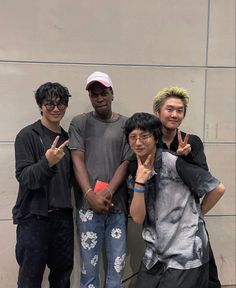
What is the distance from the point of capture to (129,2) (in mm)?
3438

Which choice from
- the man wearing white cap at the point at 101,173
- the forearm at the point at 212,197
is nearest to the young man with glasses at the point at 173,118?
the forearm at the point at 212,197

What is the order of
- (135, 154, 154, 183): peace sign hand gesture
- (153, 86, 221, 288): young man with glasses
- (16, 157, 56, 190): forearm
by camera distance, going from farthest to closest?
(153, 86, 221, 288): young man with glasses < (16, 157, 56, 190): forearm < (135, 154, 154, 183): peace sign hand gesture

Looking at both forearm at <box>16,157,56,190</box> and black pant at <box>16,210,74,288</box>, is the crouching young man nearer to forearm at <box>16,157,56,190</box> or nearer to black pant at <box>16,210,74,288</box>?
forearm at <box>16,157,56,190</box>

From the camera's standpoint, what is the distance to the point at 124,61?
137 inches

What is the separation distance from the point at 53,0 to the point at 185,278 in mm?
2537

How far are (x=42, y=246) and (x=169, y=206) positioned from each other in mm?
1028

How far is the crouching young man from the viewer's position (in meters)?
2.32

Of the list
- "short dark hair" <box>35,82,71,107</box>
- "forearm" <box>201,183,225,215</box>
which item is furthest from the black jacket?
"forearm" <box>201,183,225,215</box>

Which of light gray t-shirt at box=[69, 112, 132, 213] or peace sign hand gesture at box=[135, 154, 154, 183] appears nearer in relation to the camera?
peace sign hand gesture at box=[135, 154, 154, 183]

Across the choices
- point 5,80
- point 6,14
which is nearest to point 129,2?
point 6,14

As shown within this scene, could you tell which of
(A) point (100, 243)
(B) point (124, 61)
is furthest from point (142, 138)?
(B) point (124, 61)

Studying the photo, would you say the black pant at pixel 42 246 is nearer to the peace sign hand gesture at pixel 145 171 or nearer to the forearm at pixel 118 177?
the forearm at pixel 118 177

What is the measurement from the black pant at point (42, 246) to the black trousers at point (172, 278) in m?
0.72

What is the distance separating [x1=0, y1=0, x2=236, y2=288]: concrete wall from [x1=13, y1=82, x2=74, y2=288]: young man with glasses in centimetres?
66
